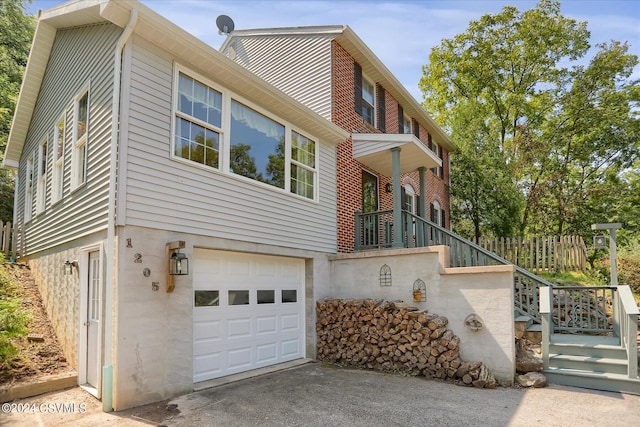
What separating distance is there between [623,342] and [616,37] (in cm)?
1795

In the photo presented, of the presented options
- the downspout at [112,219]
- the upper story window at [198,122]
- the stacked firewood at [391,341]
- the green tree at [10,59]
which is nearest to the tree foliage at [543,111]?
the stacked firewood at [391,341]

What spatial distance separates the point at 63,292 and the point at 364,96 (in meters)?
8.70

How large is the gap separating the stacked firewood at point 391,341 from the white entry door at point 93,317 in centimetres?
407

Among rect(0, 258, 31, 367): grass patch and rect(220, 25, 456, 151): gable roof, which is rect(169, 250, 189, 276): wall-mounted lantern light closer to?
rect(0, 258, 31, 367): grass patch

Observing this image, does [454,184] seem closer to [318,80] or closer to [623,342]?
[318,80]

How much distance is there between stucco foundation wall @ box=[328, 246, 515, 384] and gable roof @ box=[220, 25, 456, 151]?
18.3 feet

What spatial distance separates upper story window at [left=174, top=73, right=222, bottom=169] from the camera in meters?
5.93

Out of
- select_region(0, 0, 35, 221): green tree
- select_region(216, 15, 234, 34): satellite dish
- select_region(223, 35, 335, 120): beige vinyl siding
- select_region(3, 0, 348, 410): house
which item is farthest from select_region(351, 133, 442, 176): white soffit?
select_region(0, 0, 35, 221): green tree

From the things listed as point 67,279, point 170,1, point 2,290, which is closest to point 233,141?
point 170,1

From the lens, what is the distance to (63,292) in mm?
6699

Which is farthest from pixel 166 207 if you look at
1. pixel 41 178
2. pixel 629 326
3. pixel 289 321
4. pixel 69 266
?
pixel 629 326

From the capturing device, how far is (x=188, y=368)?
18.1 ft

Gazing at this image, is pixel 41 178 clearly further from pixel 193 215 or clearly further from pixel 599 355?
pixel 599 355

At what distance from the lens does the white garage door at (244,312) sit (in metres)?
6.20
